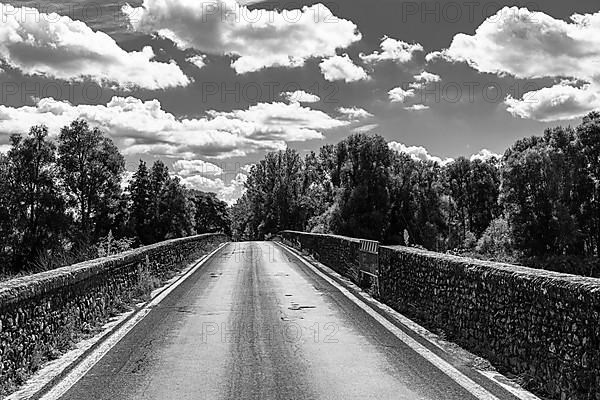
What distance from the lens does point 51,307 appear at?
24.2 feet

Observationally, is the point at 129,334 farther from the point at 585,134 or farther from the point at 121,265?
the point at 585,134

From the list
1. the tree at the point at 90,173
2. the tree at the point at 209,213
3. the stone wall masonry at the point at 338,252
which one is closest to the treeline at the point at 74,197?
the tree at the point at 90,173

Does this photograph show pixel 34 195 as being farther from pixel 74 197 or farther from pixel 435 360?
pixel 435 360

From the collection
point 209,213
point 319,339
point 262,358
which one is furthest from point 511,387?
point 209,213

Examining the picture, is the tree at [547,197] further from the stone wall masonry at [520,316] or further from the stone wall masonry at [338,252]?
the stone wall masonry at [520,316]

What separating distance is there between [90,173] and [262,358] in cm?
6035

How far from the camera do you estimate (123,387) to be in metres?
5.92

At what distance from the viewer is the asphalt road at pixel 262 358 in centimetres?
579

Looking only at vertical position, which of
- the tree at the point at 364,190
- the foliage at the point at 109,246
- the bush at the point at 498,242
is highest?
the tree at the point at 364,190

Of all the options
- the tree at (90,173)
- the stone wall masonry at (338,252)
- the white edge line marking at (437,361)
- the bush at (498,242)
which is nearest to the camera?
the white edge line marking at (437,361)

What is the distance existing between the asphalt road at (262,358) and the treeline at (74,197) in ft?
140

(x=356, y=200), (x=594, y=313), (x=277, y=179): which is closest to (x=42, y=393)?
(x=594, y=313)

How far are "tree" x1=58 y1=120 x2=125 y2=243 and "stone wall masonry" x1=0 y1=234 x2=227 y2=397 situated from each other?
176 ft

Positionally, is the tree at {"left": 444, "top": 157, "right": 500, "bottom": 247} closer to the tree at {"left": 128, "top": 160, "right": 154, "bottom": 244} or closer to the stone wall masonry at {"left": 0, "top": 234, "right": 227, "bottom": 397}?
the tree at {"left": 128, "top": 160, "right": 154, "bottom": 244}
